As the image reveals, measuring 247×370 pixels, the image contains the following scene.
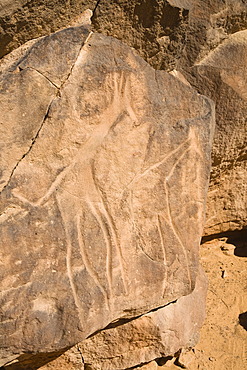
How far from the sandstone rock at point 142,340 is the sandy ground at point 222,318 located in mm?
123

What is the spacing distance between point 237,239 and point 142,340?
1594 mm

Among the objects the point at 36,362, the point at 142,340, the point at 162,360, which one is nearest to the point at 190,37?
the point at 142,340

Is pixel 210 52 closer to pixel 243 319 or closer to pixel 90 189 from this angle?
pixel 90 189

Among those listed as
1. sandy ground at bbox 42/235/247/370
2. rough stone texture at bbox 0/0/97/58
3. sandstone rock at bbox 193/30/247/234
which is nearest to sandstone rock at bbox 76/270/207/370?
sandy ground at bbox 42/235/247/370

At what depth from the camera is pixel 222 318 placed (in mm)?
3607

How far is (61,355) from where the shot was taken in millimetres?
2926

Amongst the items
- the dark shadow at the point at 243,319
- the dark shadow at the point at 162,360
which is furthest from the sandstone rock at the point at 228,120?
the dark shadow at the point at 162,360

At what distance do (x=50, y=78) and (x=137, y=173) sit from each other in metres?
0.68

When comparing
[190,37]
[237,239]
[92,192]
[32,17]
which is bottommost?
[237,239]

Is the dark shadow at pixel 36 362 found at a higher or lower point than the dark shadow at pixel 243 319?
higher

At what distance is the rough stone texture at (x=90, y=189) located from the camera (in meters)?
2.39

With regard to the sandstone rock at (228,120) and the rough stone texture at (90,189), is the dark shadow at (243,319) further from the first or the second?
the rough stone texture at (90,189)

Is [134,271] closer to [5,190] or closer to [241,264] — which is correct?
[5,190]

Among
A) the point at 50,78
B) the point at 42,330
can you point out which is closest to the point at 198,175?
the point at 50,78
